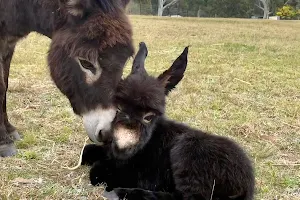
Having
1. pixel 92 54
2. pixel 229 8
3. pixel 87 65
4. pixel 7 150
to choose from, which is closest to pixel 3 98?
pixel 7 150

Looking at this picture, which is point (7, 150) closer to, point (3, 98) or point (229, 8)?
point (3, 98)

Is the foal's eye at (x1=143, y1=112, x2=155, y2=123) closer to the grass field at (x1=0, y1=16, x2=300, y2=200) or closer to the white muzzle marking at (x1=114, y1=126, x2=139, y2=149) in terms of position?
the white muzzle marking at (x1=114, y1=126, x2=139, y2=149)

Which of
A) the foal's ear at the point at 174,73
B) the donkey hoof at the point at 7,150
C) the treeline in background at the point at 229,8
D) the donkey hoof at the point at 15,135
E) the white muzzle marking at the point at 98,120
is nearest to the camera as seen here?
the white muzzle marking at the point at 98,120

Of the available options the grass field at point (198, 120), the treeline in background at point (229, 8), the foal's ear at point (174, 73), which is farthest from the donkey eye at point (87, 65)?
the treeline in background at point (229, 8)

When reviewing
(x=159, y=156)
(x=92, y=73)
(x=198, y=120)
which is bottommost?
(x=198, y=120)

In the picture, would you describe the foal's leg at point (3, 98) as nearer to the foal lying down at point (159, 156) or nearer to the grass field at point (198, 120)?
the grass field at point (198, 120)

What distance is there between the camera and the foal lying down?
2.65m

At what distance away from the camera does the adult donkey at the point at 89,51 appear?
10.4ft

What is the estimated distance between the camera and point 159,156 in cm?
301

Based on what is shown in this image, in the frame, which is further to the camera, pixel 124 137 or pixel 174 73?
pixel 174 73

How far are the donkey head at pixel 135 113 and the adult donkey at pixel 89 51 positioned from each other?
0.20m

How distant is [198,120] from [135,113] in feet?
7.23

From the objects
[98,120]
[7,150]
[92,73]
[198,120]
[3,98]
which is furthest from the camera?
[198,120]

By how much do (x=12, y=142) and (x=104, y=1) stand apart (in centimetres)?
149
